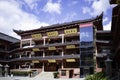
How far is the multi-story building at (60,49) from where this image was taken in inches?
1785

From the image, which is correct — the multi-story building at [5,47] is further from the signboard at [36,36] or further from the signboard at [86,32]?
the signboard at [86,32]

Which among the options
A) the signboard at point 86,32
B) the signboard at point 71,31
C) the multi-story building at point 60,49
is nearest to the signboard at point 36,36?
the multi-story building at point 60,49

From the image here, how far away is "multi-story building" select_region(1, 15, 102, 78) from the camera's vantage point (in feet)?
149

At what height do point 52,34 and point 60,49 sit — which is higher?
point 52,34

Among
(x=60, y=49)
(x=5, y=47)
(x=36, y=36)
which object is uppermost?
(x=36, y=36)

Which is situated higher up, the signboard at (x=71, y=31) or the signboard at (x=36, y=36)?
the signboard at (x=71, y=31)

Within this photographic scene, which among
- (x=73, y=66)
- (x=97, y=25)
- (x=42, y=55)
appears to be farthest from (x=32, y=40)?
(x=97, y=25)

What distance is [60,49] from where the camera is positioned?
169 ft

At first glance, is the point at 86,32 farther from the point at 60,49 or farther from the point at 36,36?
the point at 36,36

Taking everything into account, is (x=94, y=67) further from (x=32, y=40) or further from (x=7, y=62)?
(x=7, y=62)

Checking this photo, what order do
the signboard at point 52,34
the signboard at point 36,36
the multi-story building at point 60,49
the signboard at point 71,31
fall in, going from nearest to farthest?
the multi-story building at point 60,49 → the signboard at point 71,31 → the signboard at point 52,34 → the signboard at point 36,36

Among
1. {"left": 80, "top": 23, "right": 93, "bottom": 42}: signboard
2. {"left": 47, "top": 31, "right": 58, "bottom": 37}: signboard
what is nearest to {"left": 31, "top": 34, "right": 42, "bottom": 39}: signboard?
{"left": 47, "top": 31, "right": 58, "bottom": 37}: signboard

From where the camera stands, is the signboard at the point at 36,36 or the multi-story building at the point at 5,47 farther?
the multi-story building at the point at 5,47

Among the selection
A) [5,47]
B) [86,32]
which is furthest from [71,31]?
[5,47]
